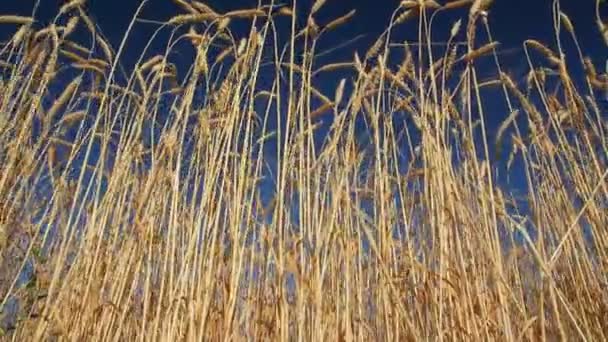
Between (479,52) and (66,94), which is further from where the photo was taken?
(66,94)

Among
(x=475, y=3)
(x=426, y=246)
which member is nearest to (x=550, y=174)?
(x=426, y=246)

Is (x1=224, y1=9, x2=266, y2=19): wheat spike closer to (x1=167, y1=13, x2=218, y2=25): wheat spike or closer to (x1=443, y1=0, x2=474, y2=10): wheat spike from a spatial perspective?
(x1=167, y1=13, x2=218, y2=25): wheat spike

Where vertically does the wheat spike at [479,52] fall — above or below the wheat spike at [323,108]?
above

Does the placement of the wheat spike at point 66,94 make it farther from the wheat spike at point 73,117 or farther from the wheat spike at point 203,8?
the wheat spike at point 203,8

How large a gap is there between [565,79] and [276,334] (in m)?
1.27

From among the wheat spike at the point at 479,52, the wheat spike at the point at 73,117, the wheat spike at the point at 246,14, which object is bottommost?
the wheat spike at the point at 73,117

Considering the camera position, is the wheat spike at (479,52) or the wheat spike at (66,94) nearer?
the wheat spike at (479,52)

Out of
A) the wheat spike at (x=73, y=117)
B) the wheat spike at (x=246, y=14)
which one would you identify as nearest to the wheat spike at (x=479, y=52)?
the wheat spike at (x=246, y=14)

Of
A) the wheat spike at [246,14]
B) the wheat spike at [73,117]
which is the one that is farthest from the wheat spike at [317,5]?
the wheat spike at [73,117]

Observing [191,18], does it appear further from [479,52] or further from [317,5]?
[479,52]

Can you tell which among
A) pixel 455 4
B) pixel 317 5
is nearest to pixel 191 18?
pixel 317 5

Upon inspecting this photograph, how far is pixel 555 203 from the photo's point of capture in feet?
6.54

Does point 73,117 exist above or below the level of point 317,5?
below

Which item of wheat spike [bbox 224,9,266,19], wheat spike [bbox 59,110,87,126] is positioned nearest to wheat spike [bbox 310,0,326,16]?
wheat spike [bbox 224,9,266,19]
